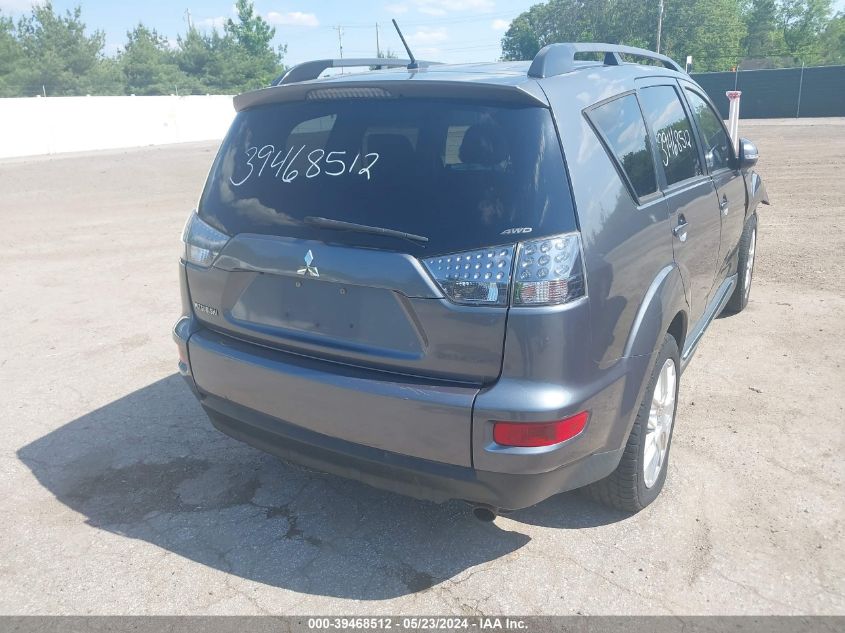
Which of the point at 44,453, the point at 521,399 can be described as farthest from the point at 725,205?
the point at 44,453

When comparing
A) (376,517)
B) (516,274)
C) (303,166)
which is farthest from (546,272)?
(376,517)

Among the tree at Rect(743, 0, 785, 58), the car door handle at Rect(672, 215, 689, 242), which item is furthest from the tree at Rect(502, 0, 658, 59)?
Result: the car door handle at Rect(672, 215, 689, 242)

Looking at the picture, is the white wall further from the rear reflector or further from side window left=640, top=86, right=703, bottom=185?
the rear reflector

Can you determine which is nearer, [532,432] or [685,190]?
[532,432]

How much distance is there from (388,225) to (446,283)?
1.04 ft

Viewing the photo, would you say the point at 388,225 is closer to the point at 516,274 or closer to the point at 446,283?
the point at 446,283

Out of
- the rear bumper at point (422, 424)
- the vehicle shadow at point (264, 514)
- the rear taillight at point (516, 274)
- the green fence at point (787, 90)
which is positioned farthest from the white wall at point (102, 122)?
the rear taillight at point (516, 274)

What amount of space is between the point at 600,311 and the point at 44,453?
3150mm

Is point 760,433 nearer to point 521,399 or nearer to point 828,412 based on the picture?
point 828,412

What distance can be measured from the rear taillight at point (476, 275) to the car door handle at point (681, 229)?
4.12 ft

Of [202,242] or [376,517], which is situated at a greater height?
[202,242]

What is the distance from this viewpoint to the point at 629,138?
301 centimetres

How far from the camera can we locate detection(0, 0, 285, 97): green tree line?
166 ft

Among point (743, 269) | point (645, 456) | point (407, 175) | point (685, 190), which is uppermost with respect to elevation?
point (407, 175)
